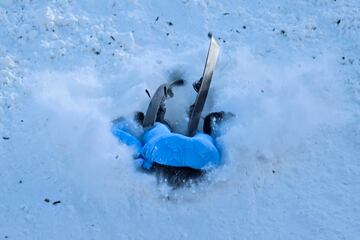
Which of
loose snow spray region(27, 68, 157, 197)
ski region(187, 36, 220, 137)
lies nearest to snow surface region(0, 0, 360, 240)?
loose snow spray region(27, 68, 157, 197)

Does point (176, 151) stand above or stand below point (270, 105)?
below

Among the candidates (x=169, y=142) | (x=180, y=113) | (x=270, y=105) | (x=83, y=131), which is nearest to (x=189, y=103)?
(x=180, y=113)

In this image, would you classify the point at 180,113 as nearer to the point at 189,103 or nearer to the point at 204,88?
the point at 189,103

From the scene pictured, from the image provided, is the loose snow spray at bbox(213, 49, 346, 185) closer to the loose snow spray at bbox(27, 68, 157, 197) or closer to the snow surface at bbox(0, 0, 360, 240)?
the snow surface at bbox(0, 0, 360, 240)

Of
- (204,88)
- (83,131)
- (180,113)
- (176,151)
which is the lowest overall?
(83,131)

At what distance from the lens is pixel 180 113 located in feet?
13.4

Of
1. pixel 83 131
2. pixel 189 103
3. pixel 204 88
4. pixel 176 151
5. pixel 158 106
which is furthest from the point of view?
pixel 189 103

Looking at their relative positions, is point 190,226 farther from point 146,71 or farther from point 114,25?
point 114,25

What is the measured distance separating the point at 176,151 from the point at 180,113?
0.71m

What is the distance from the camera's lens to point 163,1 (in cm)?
508

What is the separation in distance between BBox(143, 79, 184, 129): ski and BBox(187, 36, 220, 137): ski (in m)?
0.23

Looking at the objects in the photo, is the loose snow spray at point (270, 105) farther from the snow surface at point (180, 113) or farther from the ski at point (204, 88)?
the ski at point (204, 88)

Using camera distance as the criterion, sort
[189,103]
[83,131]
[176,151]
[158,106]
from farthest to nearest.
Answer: [189,103]
[158,106]
[83,131]
[176,151]

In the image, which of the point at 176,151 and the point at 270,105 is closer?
the point at 176,151
